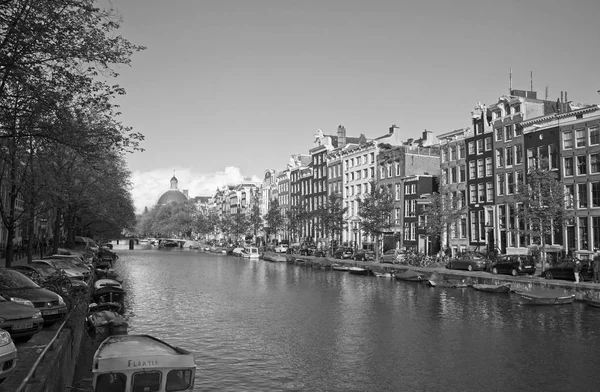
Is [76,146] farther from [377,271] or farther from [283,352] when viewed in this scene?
[377,271]

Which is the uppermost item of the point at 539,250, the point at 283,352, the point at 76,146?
the point at 76,146

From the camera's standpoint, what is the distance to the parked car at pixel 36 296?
21719mm

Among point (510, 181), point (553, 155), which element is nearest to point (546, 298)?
point (553, 155)

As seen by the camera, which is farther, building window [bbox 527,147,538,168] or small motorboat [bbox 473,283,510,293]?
building window [bbox 527,147,538,168]

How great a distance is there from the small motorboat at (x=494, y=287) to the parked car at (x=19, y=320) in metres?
36.3

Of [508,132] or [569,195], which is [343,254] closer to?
[508,132]

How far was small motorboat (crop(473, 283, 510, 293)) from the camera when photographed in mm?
44438

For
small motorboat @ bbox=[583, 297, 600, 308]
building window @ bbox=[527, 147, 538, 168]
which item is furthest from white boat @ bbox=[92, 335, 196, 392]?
building window @ bbox=[527, 147, 538, 168]

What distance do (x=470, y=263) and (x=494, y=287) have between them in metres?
12.9

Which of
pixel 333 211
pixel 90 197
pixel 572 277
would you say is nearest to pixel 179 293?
pixel 90 197

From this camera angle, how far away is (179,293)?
153 ft

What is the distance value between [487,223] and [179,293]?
4142cm

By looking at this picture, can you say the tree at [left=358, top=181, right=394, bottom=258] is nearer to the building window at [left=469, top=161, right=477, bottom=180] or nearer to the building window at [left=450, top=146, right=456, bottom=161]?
the building window at [left=450, top=146, right=456, bottom=161]

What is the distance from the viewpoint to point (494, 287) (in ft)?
148
